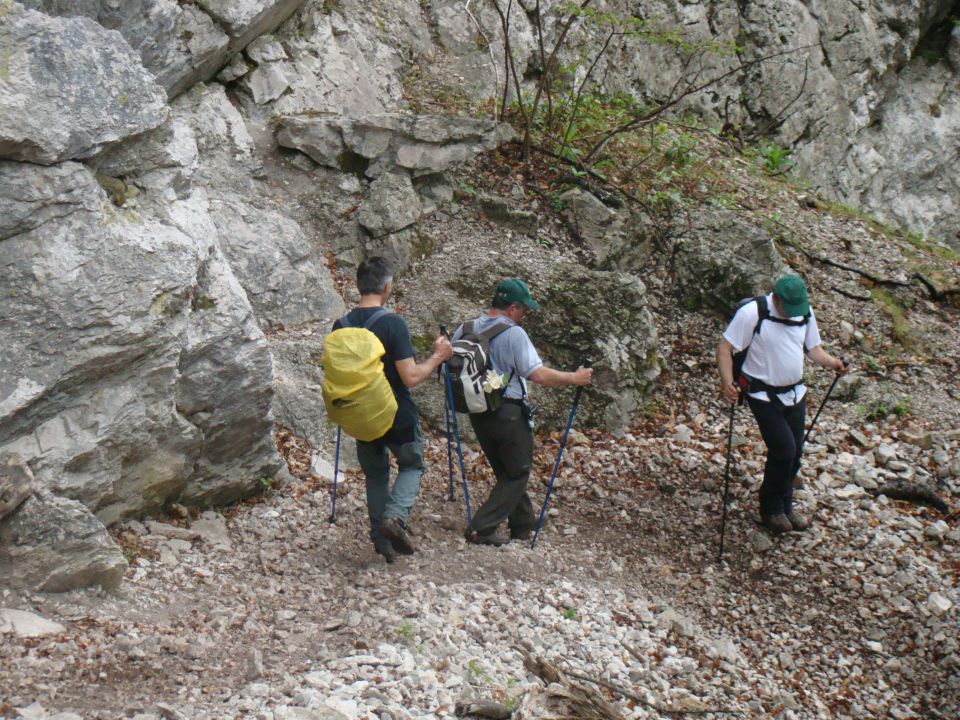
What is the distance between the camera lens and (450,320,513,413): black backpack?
603cm

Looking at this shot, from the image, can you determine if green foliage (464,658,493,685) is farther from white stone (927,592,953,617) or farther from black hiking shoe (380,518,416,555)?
white stone (927,592,953,617)

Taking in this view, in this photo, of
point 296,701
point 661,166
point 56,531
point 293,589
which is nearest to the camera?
point 296,701

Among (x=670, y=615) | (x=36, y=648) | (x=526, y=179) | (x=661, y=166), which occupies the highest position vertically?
(x=661, y=166)

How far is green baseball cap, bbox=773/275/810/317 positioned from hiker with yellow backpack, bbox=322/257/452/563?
292 cm

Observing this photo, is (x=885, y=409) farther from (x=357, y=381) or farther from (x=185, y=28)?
(x=185, y=28)

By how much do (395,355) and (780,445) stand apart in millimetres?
3454

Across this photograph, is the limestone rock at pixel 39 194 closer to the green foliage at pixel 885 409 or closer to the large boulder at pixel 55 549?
the large boulder at pixel 55 549

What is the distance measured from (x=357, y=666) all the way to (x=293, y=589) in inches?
51.0

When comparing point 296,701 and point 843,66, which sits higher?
point 843,66

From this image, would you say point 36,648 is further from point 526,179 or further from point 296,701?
point 526,179

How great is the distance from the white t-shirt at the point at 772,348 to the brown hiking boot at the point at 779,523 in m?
1.08

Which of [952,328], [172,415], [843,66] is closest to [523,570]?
[172,415]

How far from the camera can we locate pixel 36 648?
438 cm

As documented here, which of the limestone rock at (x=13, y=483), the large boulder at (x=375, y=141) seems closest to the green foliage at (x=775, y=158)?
the large boulder at (x=375, y=141)
